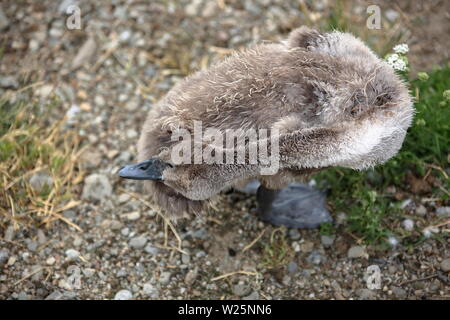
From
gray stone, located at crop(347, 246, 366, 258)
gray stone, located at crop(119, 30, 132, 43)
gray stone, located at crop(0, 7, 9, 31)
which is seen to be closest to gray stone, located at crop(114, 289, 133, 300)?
gray stone, located at crop(347, 246, 366, 258)

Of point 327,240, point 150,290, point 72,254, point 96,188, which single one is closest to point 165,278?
point 150,290

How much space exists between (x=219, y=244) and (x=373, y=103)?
3.27ft

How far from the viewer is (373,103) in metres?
1.93

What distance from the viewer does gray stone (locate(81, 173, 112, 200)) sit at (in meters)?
2.66

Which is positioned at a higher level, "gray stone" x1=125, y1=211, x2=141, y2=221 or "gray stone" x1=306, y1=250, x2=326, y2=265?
"gray stone" x1=125, y1=211, x2=141, y2=221

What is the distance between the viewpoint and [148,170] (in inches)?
79.0

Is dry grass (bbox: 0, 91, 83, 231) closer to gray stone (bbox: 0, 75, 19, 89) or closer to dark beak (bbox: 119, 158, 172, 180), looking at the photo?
gray stone (bbox: 0, 75, 19, 89)

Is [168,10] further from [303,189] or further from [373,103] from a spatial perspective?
[373,103]

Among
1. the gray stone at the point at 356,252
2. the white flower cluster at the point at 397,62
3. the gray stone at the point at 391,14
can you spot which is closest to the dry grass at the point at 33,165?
the gray stone at the point at 356,252

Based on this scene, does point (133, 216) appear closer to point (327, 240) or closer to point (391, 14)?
point (327, 240)

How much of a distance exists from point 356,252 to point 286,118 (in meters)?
0.84

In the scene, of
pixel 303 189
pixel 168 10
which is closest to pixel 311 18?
pixel 168 10

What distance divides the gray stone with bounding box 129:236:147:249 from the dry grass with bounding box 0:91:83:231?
0.92ft

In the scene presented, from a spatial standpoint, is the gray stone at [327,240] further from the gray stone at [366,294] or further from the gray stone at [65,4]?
the gray stone at [65,4]
